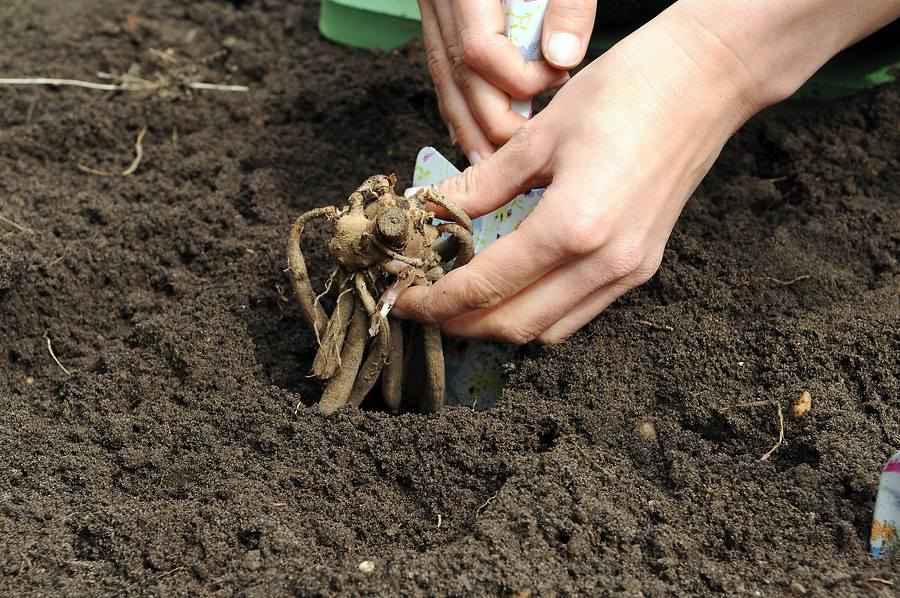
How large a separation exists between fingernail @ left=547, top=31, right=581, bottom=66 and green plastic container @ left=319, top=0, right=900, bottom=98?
907 mm

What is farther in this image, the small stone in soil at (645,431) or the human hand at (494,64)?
the human hand at (494,64)

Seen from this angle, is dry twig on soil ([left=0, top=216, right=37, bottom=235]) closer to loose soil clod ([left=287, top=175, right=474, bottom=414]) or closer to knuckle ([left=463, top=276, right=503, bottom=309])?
loose soil clod ([left=287, top=175, right=474, bottom=414])

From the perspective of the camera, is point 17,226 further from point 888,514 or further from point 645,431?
point 888,514

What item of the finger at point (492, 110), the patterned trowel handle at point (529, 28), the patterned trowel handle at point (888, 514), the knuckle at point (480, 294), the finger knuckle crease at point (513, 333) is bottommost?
the finger knuckle crease at point (513, 333)

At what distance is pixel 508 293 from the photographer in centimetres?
148

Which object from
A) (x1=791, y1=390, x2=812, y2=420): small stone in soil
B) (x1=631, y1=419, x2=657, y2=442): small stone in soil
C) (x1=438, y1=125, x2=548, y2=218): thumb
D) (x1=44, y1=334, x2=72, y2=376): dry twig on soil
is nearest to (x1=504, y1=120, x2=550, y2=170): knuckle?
(x1=438, y1=125, x2=548, y2=218): thumb

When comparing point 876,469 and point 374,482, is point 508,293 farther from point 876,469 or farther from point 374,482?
point 876,469

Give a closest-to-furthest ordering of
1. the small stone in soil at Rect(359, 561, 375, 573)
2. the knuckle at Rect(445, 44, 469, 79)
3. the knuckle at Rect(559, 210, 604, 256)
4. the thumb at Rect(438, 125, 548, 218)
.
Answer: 1. the small stone in soil at Rect(359, 561, 375, 573)
2. the knuckle at Rect(559, 210, 604, 256)
3. the thumb at Rect(438, 125, 548, 218)
4. the knuckle at Rect(445, 44, 469, 79)

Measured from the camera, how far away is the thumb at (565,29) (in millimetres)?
1618

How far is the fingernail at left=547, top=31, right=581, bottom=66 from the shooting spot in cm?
162

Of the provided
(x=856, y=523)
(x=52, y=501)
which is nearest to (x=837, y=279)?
(x=856, y=523)

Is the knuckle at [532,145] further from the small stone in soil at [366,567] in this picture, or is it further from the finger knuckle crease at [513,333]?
the small stone in soil at [366,567]

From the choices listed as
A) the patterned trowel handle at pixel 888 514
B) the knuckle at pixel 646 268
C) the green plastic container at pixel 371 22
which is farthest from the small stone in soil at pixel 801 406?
the green plastic container at pixel 371 22

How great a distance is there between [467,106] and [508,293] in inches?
19.9
